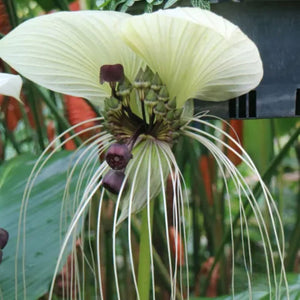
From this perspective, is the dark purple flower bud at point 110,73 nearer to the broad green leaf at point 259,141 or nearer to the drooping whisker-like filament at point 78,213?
the drooping whisker-like filament at point 78,213

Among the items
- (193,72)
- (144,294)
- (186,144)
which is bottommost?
(186,144)

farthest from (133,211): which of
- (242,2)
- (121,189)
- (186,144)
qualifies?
(186,144)

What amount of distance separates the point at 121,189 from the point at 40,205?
9.0 inches

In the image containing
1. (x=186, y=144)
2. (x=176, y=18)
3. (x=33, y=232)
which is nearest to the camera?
(x=176, y=18)

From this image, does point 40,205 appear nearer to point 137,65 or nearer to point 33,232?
point 33,232

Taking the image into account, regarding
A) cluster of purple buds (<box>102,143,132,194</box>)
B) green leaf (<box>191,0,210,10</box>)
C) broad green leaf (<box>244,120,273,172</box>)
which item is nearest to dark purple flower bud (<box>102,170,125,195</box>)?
cluster of purple buds (<box>102,143,132,194</box>)

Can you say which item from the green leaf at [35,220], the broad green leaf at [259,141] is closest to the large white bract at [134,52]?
the green leaf at [35,220]

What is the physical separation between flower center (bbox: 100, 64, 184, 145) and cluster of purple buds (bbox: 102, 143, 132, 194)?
0.03 m

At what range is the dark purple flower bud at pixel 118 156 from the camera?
36 centimetres

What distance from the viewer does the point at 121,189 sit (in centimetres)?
38

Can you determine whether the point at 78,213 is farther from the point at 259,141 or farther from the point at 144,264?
the point at 259,141

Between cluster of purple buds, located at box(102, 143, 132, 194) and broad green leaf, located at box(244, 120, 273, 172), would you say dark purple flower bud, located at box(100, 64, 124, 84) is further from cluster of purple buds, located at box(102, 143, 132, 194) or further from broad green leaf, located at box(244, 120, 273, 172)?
broad green leaf, located at box(244, 120, 273, 172)

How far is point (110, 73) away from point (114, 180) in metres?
0.06

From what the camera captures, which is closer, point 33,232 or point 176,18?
point 176,18
